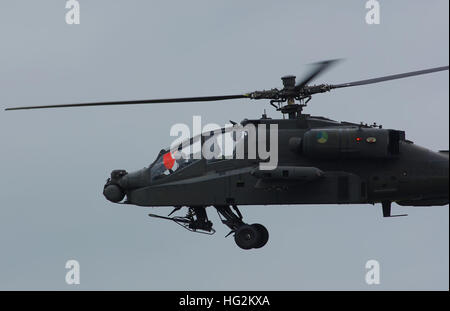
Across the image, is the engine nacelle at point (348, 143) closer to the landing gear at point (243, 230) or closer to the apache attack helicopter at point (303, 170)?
the apache attack helicopter at point (303, 170)

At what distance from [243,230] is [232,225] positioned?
0.51 metres

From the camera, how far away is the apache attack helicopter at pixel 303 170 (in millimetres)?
34000

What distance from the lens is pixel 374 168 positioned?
34.3 meters

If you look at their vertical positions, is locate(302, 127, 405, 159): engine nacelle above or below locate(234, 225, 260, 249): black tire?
above

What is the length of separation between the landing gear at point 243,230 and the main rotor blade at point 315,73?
4.57m

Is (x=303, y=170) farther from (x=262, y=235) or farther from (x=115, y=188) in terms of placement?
(x=115, y=188)

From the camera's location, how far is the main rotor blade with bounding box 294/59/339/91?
32.2 m

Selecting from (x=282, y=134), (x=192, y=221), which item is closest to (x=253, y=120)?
(x=282, y=134)

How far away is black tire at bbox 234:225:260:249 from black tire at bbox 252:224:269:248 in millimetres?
96

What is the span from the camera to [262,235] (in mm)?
35469

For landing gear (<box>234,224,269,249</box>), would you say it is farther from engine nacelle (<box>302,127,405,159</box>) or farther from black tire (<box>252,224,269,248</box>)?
engine nacelle (<box>302,127,405,159</box>)

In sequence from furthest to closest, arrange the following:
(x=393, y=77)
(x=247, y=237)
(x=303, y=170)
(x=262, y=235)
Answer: (x=262, y=235)
(x=247, y=237)
(x=303, y=170)
(x=393, y=77)

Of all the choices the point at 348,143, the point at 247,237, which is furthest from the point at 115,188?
the point at 348,143

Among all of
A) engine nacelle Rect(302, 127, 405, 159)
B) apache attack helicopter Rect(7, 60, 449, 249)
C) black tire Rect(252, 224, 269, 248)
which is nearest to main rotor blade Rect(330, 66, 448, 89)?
apache attack helicopter Rect(7, 60, 449, 249)
